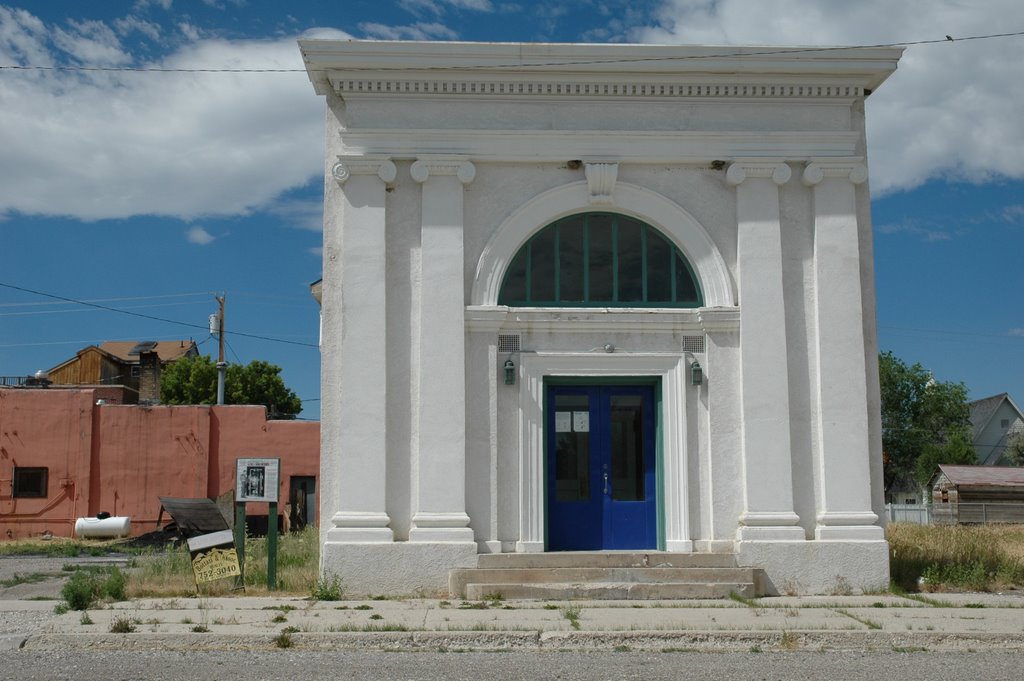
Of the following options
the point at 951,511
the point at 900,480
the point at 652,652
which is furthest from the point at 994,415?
the point at 652,652

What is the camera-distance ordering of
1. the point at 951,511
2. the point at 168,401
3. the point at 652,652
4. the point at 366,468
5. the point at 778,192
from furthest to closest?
the point at 168,401 < the point at 951,511 < the point at 778,192 < the point at 366,468 < the point at 652,652

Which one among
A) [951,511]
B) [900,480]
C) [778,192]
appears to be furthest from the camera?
[900,480]

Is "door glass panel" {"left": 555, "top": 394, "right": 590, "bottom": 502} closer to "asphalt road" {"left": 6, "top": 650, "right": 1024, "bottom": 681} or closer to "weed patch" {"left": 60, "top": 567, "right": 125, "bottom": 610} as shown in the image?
"asphalt road" {"left": 6, "top": 650, "right": 1024, "bottom": 681}

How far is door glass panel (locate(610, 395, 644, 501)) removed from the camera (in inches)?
567

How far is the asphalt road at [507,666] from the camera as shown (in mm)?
8766

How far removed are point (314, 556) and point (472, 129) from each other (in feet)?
21.7

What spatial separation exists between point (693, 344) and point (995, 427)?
2465 inches

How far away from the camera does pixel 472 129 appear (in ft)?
46.8

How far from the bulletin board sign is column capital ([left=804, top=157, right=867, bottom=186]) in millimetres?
7918

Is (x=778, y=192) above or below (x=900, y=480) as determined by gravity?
above

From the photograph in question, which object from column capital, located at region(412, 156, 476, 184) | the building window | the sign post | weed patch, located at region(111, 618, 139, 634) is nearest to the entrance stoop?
the sign post

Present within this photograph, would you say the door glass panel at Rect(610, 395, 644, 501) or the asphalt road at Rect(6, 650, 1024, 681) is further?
the door glass panel at Rect(610, 395, 644, 501)

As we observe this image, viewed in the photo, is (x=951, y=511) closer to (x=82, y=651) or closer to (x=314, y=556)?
(x=314, y=556)

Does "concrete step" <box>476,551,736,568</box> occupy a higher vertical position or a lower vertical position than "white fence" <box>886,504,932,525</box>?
higher
